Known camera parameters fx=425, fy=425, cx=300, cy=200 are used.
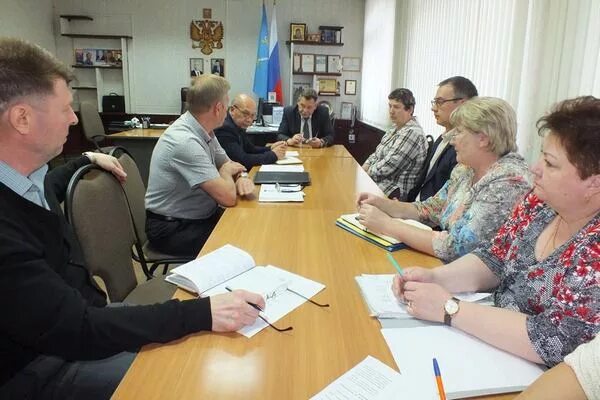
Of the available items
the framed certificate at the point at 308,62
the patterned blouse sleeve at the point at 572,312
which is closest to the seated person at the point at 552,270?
the patterned blouse sleeve at the point at 572,312

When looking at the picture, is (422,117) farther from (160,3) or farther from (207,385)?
(160,3)

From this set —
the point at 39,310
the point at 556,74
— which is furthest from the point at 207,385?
the point at 556,74

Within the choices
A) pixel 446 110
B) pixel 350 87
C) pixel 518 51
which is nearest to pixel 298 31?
pixel 350 87

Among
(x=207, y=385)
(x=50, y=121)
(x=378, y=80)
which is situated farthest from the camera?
(x=378, y=80)

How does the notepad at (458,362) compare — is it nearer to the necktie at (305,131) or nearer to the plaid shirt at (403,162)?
the plaid shirt at (403,162)

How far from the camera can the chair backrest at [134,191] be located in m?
2.00

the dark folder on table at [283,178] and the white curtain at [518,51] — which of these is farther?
the dark folder on table at [283,178]

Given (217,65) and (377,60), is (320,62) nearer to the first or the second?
(377,60)

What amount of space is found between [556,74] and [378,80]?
12.0 feet

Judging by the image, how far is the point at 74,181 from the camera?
1.45 m

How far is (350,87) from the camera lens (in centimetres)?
684

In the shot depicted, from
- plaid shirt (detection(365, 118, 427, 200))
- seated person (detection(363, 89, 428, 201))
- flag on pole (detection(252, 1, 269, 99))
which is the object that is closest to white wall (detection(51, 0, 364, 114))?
flag on pole (detection(252, 1, 269, 99))

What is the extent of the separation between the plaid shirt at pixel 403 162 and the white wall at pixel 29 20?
4.90m

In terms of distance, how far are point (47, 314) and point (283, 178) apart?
185 centimetres
